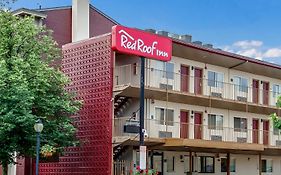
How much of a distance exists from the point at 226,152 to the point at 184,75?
286 inches

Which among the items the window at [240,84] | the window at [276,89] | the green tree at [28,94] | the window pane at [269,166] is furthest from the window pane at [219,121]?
the green tree at [28,94]

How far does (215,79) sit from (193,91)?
3.00 m

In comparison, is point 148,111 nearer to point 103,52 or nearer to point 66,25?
point 103,52

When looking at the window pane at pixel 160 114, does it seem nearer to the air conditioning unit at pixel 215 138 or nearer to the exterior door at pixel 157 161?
the exterior door at pixel 157 161

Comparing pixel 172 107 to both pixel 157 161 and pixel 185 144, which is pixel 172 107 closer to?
pixel 157 161

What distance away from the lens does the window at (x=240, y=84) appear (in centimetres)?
4249

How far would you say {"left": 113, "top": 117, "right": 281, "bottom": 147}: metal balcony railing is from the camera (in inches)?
1331

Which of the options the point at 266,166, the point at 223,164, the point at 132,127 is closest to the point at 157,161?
the point at 132,127

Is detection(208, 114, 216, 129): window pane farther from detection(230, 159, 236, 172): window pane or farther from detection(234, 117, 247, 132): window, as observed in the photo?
detection(230, 159, 236, 172): window pane

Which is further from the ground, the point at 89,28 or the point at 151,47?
the point at 89,28

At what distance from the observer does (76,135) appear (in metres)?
34.7

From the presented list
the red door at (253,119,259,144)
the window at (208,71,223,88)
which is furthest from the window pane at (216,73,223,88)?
the red door at (253,119,259,144)

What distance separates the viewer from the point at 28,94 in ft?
93.4

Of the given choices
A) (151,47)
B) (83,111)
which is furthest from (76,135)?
(151,47)
